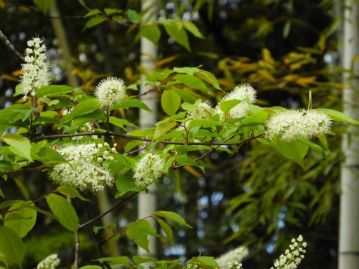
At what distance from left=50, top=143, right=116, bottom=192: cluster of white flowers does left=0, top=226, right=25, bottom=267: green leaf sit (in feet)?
0.32

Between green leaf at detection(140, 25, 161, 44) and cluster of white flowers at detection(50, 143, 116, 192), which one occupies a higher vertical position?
green leaf at detection(140, 25, 161, 44)

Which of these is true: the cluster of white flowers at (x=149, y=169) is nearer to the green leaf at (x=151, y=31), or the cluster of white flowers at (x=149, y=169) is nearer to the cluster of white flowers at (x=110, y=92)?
the cluster of white flowers at (x=110, y=92)

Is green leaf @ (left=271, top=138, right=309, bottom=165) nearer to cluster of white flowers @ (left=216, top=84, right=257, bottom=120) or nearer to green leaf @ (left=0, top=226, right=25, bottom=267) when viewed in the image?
cluster of white flowers @ (left=216, top=84, right=257, bottom=120)

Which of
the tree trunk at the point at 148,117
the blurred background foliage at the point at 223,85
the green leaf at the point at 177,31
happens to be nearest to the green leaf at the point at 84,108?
the green leaf at the point at 177,31

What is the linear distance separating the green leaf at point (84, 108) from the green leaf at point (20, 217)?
0.38ft

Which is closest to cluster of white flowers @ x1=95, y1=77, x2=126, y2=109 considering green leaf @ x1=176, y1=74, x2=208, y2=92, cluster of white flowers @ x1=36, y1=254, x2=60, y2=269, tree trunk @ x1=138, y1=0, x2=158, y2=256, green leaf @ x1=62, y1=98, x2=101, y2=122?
green leaf @ x1=62, y1=98, x2=101, y2=122

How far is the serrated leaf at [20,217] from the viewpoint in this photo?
88 centimetres

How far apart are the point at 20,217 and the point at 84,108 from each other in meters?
0.15

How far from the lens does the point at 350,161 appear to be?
2047 mm

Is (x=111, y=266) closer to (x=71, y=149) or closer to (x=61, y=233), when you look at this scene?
(x=71, y=149)

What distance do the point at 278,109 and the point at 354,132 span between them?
1.24m

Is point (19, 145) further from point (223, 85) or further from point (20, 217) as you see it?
point (223, 85)

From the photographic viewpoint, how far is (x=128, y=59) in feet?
10.6

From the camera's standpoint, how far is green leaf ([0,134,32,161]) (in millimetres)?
764
